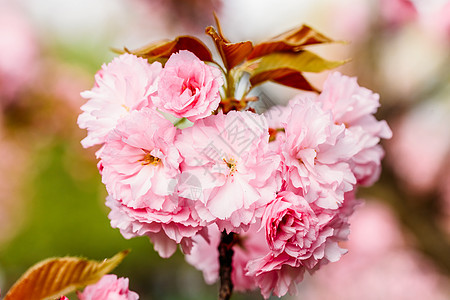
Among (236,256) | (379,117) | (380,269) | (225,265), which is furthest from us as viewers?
(380,269)

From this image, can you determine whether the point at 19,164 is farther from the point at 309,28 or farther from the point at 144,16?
the point at 309,28

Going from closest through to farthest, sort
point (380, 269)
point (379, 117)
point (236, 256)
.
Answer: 1. point (236, 256)
2. point (379, 117)
3. point (380, 269)

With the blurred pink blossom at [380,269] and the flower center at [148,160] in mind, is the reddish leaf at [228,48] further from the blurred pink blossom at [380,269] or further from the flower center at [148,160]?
the blurred pink blossom at [380,269]

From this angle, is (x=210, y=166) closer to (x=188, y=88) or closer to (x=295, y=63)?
(x=188, y=88)

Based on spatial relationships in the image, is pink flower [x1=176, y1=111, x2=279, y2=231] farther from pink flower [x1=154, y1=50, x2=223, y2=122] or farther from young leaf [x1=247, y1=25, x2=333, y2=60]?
young leaf [x1=247, y1=25, x2=333, y2=60]

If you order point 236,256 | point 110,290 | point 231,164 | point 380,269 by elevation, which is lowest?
point 380,269

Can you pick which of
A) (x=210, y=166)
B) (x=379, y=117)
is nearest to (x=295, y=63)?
(x=210, y=166)

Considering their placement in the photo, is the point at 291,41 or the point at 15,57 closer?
the point at 291,41
